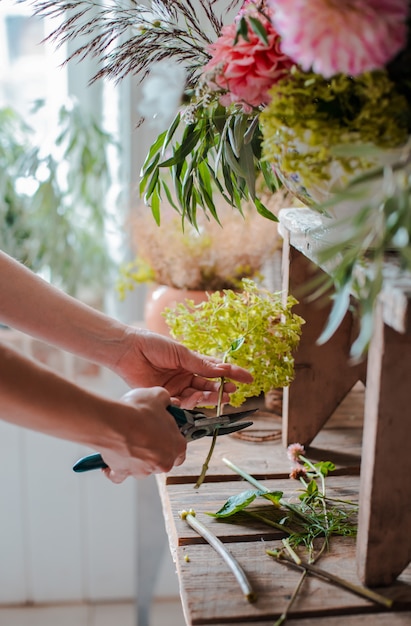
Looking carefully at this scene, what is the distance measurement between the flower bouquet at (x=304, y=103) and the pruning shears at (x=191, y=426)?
31 centimetres

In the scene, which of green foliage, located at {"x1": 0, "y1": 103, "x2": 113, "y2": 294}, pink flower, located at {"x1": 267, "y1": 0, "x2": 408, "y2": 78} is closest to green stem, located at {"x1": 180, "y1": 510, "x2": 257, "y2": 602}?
pink flower, located at {"x1": 267, "y1": 0, "x2": 408, "y2": 78}

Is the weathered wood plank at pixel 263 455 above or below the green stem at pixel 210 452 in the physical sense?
below

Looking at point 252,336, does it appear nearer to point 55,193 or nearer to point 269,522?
point 269,522

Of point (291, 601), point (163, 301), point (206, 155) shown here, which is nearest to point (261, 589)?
point (291, 601)

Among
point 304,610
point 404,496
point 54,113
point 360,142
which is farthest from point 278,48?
point 54,113

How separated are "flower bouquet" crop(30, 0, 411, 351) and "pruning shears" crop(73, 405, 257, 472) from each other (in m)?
0.31

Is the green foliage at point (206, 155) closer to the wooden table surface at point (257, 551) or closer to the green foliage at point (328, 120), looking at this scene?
the green foliage at point (328, 120)

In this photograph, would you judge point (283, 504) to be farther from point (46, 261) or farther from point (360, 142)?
point (46, 261)

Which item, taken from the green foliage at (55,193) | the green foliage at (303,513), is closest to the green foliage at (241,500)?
the green foliage at (303,513)

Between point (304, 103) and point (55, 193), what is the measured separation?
1.25m

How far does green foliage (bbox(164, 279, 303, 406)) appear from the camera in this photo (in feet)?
3.71

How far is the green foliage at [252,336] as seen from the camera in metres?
1.13

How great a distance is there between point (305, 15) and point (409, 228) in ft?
0.70

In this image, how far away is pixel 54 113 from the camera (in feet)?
6.56
